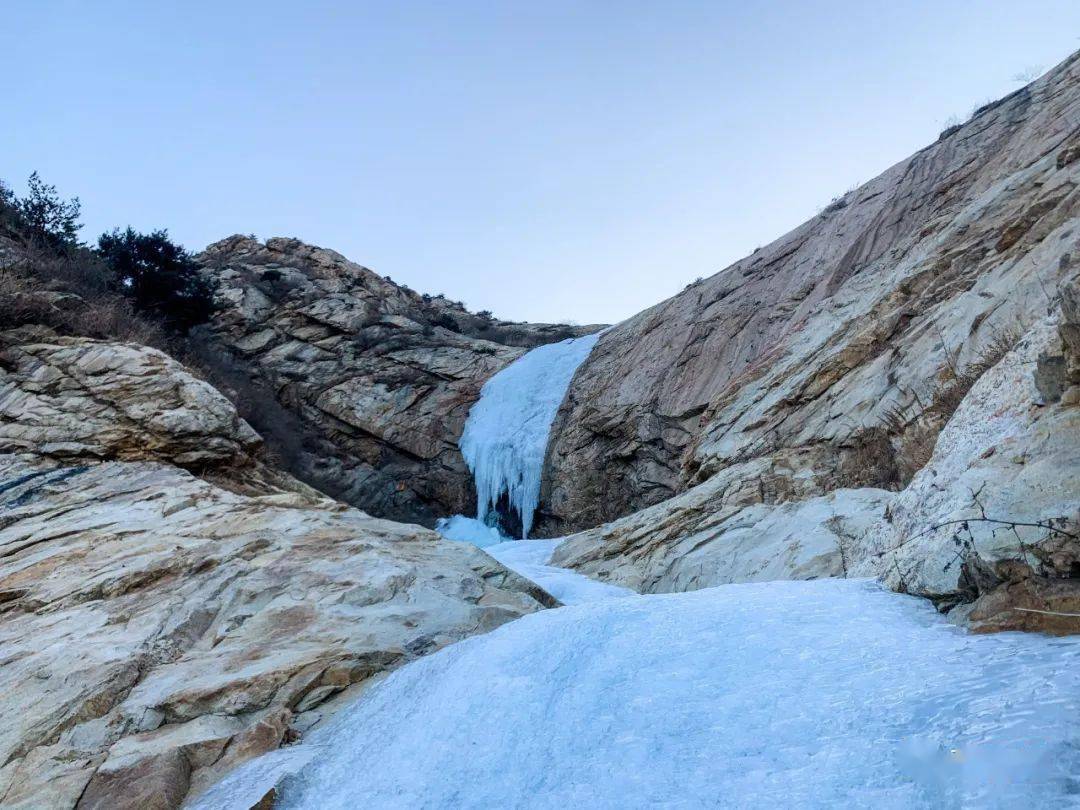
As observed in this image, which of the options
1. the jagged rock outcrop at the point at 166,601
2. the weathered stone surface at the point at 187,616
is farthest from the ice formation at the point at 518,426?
the weathered stone surface at the point at 187,616

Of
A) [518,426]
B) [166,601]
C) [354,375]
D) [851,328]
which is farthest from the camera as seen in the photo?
[354,375]

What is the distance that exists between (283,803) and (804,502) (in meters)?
6.60

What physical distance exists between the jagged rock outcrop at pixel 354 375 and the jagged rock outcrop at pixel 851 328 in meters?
4.74

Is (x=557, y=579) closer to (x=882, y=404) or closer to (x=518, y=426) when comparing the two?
(x=882, y=404)

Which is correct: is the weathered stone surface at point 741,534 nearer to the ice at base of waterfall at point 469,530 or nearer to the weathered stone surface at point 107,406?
the weathered stone surface at point 107,406

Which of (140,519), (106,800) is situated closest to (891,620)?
(106,800)

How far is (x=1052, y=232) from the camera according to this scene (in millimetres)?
7926

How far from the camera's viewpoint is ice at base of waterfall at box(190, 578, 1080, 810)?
71.9 inches

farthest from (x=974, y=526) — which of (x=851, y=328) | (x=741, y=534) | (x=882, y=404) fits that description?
(x=851, y=328)

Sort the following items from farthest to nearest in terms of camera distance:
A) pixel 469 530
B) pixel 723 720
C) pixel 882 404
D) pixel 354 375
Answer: pixel 354 375 < pixel 469 530 < pixel 882 404 < pixel 723 720

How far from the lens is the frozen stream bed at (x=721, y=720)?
1828 millimetres

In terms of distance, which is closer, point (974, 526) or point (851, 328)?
point (974, 526)

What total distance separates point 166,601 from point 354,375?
60.8 feet

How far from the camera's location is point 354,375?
75.9 feet
